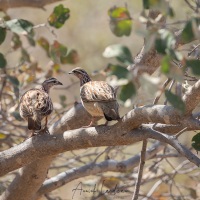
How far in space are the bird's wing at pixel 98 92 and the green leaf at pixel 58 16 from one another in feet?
2.33

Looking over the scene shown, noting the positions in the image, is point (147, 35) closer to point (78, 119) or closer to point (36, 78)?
point (78, 119)

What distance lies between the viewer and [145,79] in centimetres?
Answer: 241

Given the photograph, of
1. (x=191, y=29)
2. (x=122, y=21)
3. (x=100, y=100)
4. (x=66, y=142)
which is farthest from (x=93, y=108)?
(x=191, y=29)

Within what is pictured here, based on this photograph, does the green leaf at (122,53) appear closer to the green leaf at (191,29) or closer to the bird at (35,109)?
the green leaf at (191,29)

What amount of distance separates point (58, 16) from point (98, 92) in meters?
0.98

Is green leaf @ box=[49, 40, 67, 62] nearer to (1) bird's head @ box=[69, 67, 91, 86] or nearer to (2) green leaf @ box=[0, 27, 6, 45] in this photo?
(1) bird's head @ box=[69, 67, 91, 86]

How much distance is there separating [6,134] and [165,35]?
418cm

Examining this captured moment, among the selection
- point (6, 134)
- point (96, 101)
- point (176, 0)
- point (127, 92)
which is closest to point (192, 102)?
point (127, 92)

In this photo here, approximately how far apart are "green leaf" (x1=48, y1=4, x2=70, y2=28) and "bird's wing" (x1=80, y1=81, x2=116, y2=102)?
71 centimetres

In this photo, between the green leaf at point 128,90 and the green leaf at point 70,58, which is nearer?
the green leaf at point 128,90

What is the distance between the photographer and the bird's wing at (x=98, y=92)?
181 inches

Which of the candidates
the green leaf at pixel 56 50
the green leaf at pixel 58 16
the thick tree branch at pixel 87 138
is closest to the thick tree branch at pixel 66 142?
the thick tree branch at pixel 87 138

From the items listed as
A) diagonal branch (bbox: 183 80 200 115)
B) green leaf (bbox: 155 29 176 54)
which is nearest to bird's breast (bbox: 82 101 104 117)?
diagonal branch (bbox: 183 80 200 115)

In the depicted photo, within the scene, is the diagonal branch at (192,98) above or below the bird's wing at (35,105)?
above
